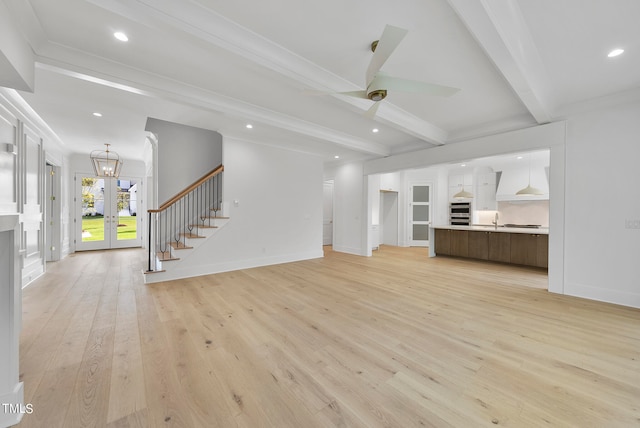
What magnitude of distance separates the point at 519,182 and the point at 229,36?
29.1 ft

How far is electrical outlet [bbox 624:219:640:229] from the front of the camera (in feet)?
11.2

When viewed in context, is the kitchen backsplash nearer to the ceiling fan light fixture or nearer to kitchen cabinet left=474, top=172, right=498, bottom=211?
kitchen cabinet left=474, top=172, right=498, bottom=211

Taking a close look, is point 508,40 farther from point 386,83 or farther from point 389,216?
point 389,216

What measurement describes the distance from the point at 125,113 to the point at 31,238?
9.23ft

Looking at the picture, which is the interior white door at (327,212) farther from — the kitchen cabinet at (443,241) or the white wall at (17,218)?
the white wall at (17,218)

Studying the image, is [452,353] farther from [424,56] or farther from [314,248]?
[314,248]

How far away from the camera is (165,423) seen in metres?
1.49

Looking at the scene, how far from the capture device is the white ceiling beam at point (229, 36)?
1965 millimetres

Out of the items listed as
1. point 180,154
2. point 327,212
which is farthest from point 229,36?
point 327,212

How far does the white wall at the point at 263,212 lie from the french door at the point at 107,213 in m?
5.09

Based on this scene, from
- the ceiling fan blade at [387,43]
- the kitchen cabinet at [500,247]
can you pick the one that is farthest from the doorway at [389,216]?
the ceiling fan blade at [387,43]

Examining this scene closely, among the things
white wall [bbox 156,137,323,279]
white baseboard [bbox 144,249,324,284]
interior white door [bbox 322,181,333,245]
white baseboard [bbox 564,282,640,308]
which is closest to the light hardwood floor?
white baseboard [bbox 564,282,640,308]

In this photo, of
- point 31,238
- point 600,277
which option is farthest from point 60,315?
point 600,277

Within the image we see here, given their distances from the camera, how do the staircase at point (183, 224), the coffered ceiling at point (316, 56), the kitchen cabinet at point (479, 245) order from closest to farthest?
the coffered ceiling at point (316, 56) < the staircase at point (183, 224) < the kitchen cabinet at point (479, 245)
